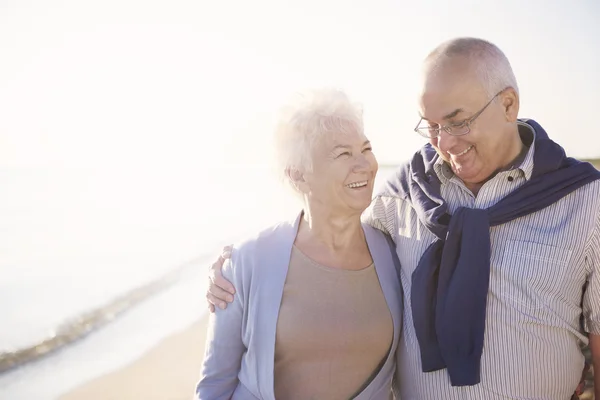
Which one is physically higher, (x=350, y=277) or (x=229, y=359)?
(x=350, y=277)

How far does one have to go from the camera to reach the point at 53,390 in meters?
4.44

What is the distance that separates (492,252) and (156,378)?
3518 mm

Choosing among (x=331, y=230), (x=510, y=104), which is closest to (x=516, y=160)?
(x=510, y=104)

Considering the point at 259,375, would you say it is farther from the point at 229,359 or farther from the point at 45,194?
the point at 45,194

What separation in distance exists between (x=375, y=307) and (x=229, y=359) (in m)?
0.75

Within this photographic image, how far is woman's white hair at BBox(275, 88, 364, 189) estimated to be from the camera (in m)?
2.34

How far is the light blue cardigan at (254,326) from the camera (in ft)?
7.40

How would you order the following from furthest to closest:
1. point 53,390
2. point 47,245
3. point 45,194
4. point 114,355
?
point 45,194 < point 47,245 < point 114,355 < point 53,390

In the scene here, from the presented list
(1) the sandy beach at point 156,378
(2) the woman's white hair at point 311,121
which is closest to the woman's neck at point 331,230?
(2) the woman's white hair at point 311,121

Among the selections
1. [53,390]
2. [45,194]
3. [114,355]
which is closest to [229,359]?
[53,390]

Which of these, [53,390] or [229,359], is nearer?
[229,359]

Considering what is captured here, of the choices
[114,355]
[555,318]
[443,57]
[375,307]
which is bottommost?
[114,355]

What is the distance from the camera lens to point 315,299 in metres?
2.33

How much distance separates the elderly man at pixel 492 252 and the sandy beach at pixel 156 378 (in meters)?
2.40
